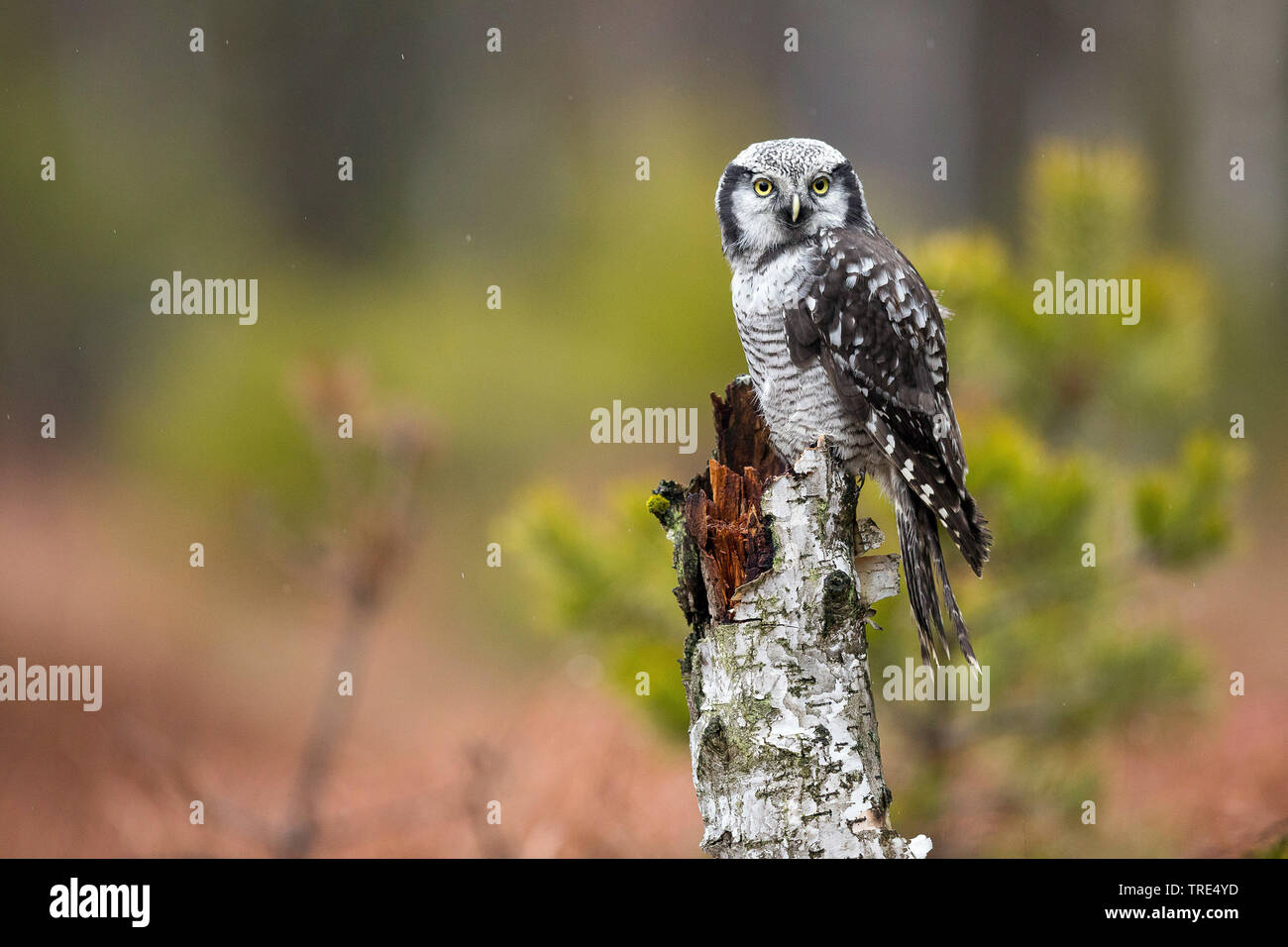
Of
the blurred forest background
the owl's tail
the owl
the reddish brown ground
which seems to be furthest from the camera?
the reddish brown ground

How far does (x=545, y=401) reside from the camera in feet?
24.8

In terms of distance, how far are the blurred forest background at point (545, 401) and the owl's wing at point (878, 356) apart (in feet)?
1.49

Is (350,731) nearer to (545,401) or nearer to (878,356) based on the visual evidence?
(545,401)

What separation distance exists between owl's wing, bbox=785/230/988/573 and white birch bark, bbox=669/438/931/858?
0.69m

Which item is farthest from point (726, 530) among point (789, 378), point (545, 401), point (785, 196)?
point (545, 401)

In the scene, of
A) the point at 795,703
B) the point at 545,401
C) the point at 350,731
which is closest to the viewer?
the point at 795,703

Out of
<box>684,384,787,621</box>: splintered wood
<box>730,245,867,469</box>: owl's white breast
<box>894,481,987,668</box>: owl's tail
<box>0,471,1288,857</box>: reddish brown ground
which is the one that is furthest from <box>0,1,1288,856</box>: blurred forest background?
<box>684,384,787,621</box>: splintered wood

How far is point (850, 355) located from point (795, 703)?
3.67 feet

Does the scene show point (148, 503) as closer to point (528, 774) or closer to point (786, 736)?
point (528, 774)

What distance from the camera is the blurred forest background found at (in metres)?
3.62

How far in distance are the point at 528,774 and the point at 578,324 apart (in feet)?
10.3

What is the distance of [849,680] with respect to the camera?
83.6 inches

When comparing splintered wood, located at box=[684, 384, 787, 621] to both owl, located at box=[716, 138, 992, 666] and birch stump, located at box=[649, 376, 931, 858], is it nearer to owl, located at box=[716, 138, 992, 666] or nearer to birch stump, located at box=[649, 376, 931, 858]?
birch stump, located at box=[649, 376, 931, 858]

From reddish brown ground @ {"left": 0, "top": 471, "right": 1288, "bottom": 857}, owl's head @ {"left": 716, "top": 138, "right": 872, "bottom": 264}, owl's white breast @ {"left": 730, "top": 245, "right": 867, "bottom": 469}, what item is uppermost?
owl's head @ {"left": 716, "top": 138, "right": 872, "bottom": 264}
